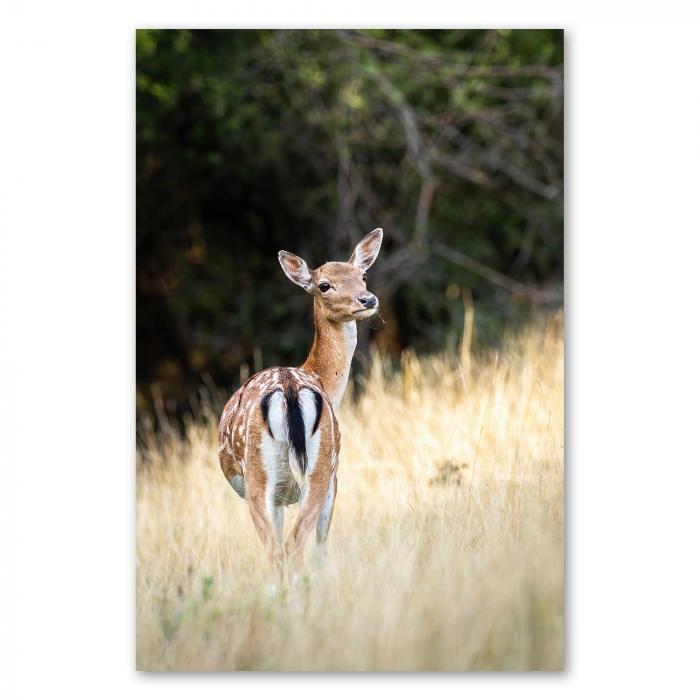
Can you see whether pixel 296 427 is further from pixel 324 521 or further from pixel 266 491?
pixel 324 521

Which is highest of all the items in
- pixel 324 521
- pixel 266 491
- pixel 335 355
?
pixel 335 355

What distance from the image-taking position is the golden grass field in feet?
12.3

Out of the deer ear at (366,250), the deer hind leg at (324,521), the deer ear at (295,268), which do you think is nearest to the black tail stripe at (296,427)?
the deer hind leg at (324,521)

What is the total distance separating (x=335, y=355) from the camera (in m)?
4.27

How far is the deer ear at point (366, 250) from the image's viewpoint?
432 cm

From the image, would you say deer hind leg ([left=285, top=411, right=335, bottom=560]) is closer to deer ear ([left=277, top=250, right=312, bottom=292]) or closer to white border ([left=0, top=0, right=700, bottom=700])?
white border ([left=0, top=0, right=700, bottom=700])

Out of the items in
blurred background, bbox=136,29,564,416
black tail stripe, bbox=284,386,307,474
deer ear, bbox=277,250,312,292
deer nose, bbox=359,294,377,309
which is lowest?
black tail stripe, bbox=284,386,307,474

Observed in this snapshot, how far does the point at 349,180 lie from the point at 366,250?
266 centimetres

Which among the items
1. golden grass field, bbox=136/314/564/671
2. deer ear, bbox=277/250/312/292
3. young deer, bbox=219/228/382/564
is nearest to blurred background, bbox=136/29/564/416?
golden grass field, bbox=136/314/564/671
